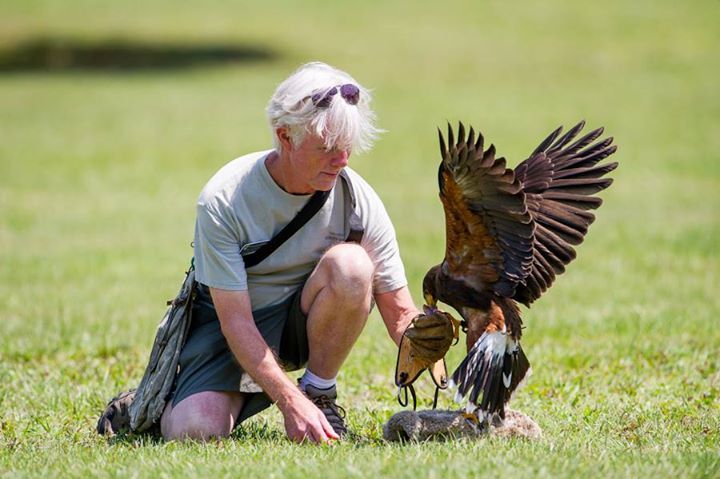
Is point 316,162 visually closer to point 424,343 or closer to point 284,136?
point 284,136

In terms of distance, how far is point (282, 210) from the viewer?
4.91m

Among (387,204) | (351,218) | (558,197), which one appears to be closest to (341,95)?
(351,218)

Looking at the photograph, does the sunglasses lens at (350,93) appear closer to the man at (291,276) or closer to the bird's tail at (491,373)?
the man at (291,276)

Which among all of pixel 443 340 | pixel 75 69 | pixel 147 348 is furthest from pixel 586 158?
pixel 75 69

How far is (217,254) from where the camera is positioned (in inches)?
185

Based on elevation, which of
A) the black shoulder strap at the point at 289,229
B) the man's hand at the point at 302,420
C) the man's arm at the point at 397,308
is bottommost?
the man's hand at the point at 302,420

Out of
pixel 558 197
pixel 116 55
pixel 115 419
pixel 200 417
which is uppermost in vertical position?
pixel 116 55

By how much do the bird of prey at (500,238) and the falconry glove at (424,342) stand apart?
Result: 0.12m

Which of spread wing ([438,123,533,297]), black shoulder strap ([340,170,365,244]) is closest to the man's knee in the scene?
black shoulder strap ([340,170,365,244])

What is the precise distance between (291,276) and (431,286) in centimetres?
68

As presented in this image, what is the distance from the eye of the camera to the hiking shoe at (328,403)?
5.10 meters

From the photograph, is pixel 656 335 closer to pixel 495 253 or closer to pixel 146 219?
pixel 495 253

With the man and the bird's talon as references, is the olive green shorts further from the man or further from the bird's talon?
the bird's talon

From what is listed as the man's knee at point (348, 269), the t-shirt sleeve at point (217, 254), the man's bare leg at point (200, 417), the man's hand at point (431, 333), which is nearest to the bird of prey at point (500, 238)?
the man's hand at point (431, 333)
